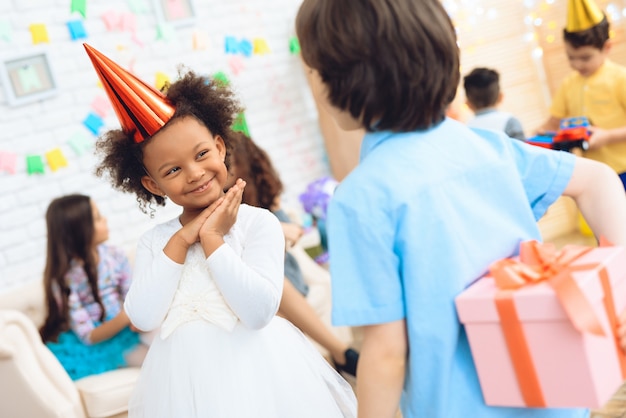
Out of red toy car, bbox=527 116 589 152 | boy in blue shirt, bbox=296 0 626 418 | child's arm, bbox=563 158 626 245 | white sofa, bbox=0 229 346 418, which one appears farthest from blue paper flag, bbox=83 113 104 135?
child's arm, bbox=563 158 626 245

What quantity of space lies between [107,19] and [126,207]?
102cm

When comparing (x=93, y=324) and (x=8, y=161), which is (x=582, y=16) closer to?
(x=93, y=324)

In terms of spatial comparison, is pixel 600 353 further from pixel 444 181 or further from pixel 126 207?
pixel 126 207

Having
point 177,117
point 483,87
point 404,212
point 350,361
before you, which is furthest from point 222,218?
point 483,87

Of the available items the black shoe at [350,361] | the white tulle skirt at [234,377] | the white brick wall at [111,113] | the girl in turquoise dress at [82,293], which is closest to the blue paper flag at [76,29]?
the white brick wall at [111,113]

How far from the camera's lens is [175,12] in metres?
4.13

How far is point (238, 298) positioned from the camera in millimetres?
1266

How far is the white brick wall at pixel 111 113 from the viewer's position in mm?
3549

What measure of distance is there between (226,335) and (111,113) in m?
2.81

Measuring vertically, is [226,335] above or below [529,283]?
below

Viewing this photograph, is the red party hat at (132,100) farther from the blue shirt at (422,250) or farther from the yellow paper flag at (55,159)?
the yellow paper flag at (55,159)

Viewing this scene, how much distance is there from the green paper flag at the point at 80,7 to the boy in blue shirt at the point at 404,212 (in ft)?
10.3

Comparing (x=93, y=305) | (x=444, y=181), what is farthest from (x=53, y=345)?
(x=444, y=181)

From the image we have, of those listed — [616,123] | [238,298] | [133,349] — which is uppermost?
[238,298]
